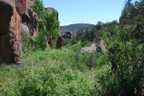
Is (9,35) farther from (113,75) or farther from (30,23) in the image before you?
(30,23)

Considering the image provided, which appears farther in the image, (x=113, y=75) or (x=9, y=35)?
(x=9, y=35)

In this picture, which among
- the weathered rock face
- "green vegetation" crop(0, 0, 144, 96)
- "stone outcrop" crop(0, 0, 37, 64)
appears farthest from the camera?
the weathered rock face

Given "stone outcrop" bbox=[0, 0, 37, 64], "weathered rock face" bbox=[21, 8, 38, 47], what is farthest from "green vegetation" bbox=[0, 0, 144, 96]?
"weathered rock face" bbox=[21, 8, 38, 47]

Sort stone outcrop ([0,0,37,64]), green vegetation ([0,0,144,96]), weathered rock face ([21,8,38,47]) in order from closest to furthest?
1. green vegetation ([0,0,144,96])
2. stone outcrop ([0,0,37,64])
3. weathered rock face ([21,8,38,47])

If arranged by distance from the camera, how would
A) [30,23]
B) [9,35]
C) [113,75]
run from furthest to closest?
1. [30,23]
2. [9,35]
3. [113,75]

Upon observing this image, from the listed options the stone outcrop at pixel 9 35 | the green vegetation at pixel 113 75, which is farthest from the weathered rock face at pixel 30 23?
the green vegetation at pixel 113 75

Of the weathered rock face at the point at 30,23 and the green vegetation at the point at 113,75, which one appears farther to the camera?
the weathered rock face at the point at 30,23

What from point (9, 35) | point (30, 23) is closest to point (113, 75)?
point (9, 35)

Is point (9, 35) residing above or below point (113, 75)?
above

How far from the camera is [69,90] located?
10.8 m

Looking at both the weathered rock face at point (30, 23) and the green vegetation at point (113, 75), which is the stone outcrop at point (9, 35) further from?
the green vegetation at point (113, 75)

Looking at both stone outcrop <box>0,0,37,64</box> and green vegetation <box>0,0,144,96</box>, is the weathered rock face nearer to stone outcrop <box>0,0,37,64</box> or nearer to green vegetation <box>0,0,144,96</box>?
stone outcrop <box>0,0,37,64</box>

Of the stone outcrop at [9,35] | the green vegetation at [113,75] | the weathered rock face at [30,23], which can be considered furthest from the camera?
the weathered rock face at [30,23]

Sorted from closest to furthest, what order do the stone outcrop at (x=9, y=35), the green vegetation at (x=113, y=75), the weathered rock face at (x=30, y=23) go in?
the green vegetation at (x=113, y=75)
the stone outcrop at (x=9, y=35)
the weathered rock face at (x=30, y=23)
